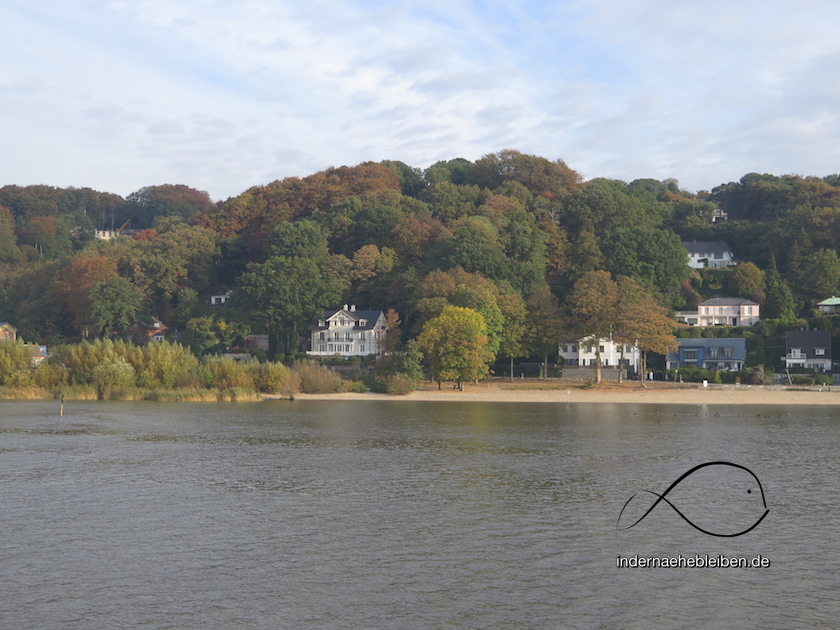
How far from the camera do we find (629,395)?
82250 mm

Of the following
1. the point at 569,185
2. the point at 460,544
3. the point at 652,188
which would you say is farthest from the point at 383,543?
the point at 652,188

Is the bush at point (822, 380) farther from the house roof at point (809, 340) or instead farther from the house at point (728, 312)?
the house at point (728, 312)

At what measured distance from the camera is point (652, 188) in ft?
579

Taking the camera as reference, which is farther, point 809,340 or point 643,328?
point 809,340

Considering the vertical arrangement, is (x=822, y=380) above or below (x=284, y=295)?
below

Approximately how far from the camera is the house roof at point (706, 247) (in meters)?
137

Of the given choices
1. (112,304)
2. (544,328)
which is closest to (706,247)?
(544,328)

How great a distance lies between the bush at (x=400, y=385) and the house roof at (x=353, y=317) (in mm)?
29011

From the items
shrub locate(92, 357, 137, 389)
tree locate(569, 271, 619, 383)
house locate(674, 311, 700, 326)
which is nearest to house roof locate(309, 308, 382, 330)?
tree locate(569, 271, 619, 383)

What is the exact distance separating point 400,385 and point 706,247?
74.7 meters

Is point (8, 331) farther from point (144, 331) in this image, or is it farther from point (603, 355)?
point (603, 355)

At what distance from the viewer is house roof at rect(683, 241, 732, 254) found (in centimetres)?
13725

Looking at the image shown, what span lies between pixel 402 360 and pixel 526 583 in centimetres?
6575

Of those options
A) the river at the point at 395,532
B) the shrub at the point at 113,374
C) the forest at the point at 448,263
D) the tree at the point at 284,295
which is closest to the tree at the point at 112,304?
the forest at the point at 448,263
